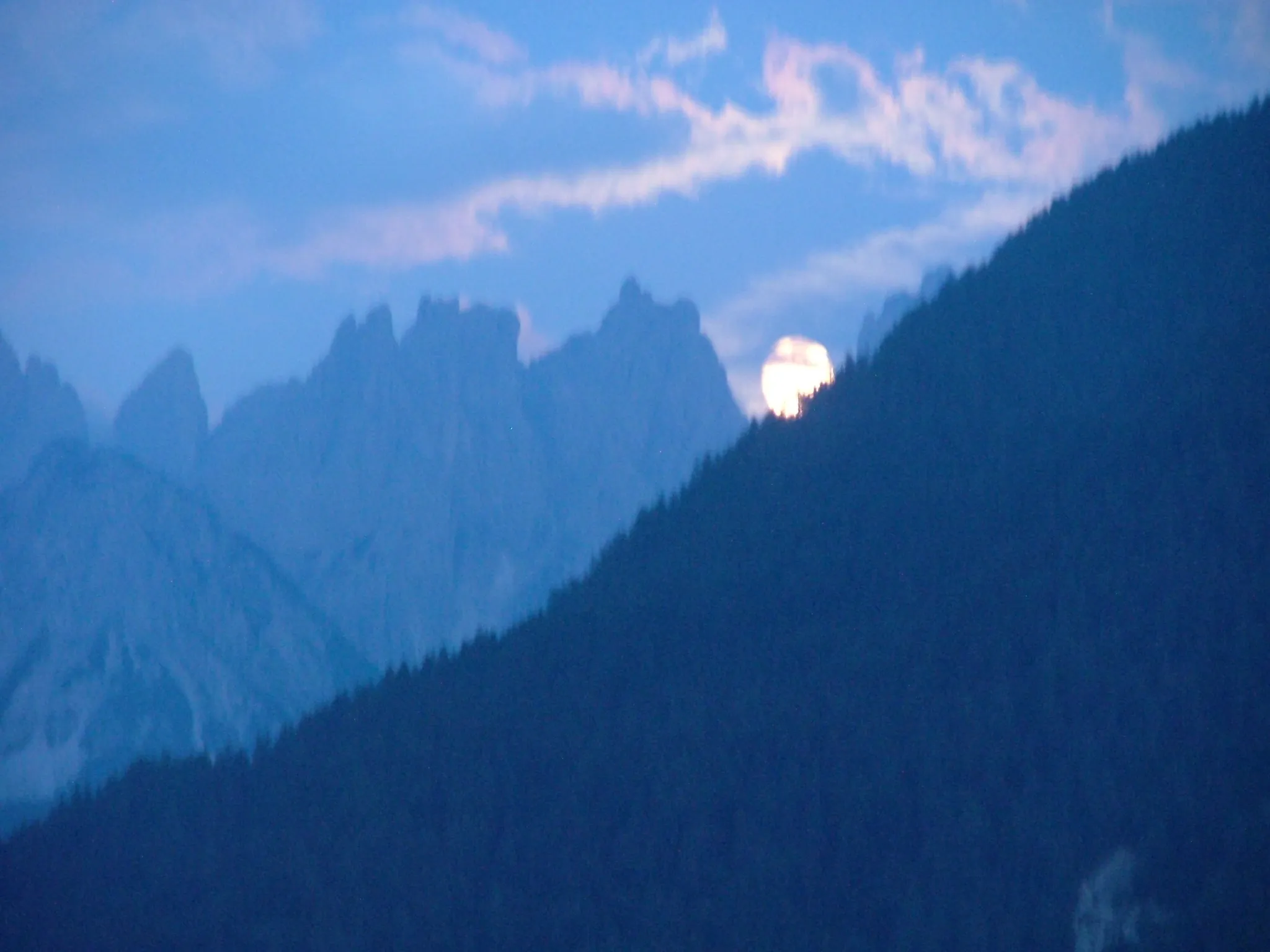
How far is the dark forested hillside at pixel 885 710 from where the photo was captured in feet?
318

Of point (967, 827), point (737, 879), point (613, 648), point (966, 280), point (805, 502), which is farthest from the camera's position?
point (966, 280)

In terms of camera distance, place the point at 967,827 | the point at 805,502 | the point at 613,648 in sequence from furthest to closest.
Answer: the point at 805,502 < the point at 613,648 < the point at 967,827

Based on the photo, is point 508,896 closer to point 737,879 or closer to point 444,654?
point 737,879

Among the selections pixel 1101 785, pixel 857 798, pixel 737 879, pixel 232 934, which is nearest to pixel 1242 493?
pixel 1101 785

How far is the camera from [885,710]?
119188 mm

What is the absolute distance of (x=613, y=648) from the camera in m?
145

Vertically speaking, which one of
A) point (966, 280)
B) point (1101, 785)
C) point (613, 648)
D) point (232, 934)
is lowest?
point (1101, 785)

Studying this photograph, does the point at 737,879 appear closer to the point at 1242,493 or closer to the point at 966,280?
the point at 1242,493

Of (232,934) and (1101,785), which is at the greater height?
(232,934)

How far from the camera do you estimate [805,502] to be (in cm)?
15425

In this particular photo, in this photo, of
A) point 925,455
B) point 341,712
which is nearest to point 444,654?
point 341,712

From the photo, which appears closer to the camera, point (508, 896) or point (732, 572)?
point (508, 896)

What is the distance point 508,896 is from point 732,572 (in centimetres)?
4460

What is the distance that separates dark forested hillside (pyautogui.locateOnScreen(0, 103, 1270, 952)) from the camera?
96.8 metres
